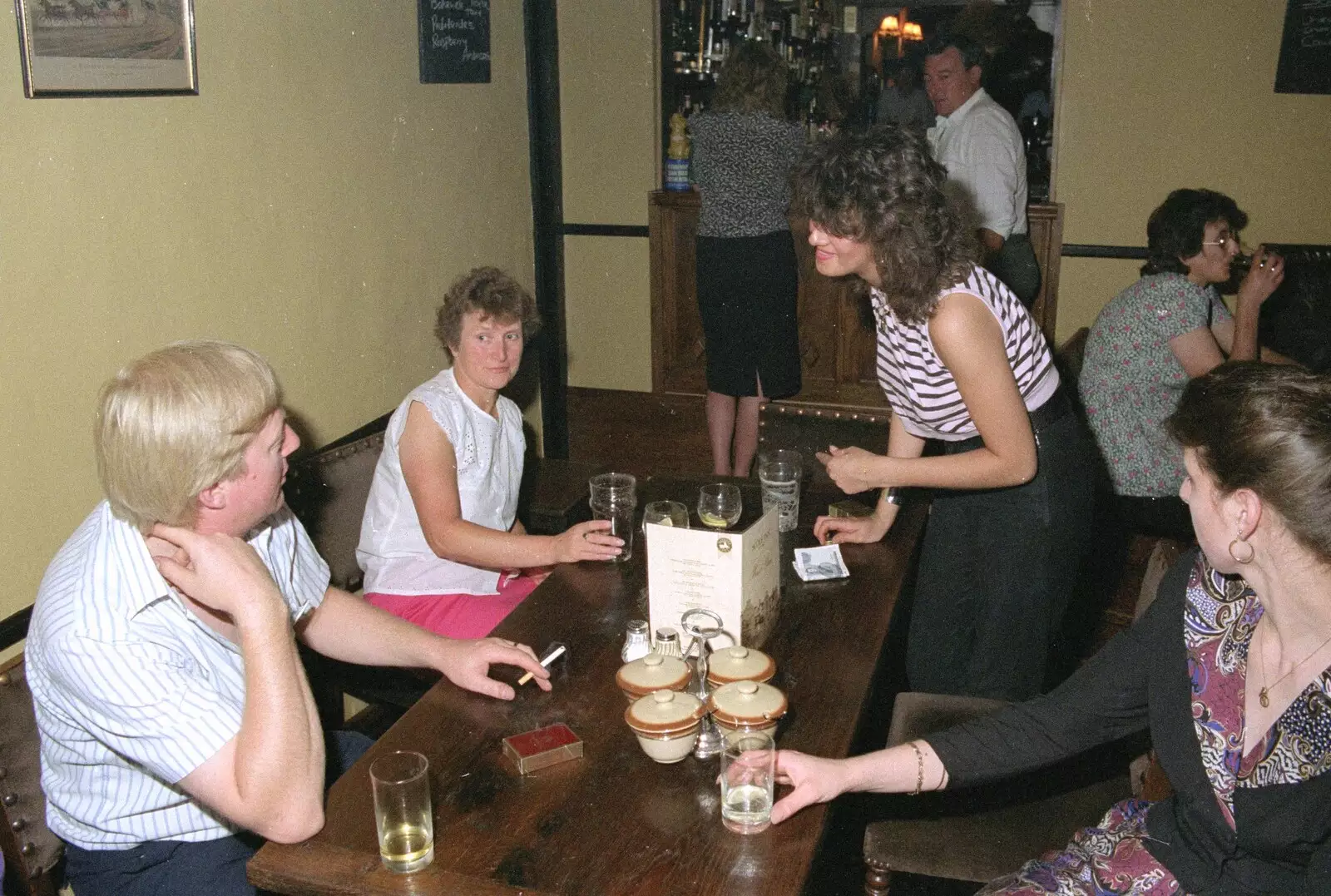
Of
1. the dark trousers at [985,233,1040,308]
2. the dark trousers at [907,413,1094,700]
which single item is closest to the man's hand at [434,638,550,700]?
the dark trousers at [907,413,1094,700]

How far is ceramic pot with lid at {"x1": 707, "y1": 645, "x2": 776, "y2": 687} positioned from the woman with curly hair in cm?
69

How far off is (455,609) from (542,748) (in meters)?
1.01

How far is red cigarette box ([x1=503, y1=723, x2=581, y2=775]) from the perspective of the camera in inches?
62.6

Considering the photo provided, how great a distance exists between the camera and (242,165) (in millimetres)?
2838

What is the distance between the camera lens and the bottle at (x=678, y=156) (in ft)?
17.7

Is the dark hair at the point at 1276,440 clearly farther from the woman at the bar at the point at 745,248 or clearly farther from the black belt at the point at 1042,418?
the woman at the bar at the point at 745,248

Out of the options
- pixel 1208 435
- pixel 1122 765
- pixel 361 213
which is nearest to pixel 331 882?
pixel 1208 435

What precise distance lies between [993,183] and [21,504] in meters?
3.58

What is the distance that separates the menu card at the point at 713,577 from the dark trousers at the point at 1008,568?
0.75m

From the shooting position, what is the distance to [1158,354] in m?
3.32

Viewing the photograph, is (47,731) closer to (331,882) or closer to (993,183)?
(331,882)

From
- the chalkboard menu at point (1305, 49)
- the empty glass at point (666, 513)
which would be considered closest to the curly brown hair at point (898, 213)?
the empty glass at point (666, 513)

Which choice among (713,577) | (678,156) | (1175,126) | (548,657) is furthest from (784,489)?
(1175,126)

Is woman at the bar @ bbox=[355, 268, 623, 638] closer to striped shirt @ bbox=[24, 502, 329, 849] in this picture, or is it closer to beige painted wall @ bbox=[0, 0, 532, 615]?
beige painted wall @ bbox=[0, 0, 532, 615]
